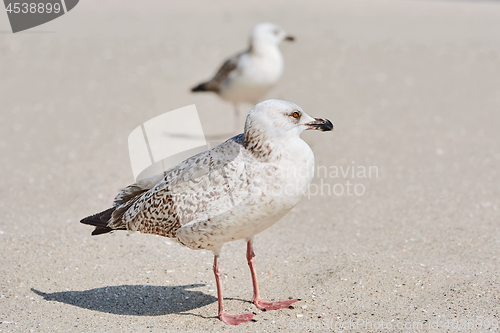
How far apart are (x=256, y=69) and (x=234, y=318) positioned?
5986 millimetres

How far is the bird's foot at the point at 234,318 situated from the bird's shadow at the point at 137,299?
408mm

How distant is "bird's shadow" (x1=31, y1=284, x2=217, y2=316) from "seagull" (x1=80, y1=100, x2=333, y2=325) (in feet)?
1.69

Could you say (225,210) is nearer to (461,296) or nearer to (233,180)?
(233,180)

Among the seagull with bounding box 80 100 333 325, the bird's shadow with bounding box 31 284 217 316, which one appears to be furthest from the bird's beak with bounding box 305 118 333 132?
the bird's shadow with bounding box 31 284 217 316

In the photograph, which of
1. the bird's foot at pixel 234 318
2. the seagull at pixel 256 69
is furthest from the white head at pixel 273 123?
the seagull at pixel 256 69

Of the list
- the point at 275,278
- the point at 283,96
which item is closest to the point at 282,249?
the point at 275,278

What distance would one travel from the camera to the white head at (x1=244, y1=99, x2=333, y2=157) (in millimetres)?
4273

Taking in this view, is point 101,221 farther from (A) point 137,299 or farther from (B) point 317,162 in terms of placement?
(B) point 317,162

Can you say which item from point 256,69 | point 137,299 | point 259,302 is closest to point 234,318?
point 259,302

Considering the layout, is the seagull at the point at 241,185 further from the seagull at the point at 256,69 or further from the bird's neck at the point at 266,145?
the seagull at the point at 256,69

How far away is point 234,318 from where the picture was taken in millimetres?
4652

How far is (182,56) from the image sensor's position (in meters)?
14.0

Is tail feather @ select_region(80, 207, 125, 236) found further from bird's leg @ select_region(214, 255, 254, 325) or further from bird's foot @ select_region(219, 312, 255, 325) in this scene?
bird's foot @ select_region(219, 312, 255, 325)

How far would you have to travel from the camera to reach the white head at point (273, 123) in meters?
4.27
